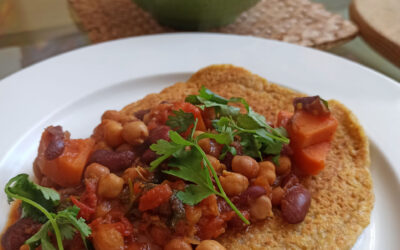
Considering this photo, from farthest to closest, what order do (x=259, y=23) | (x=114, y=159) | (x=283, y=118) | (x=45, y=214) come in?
(x=259, y=23)
(x=283, y=118)
(x=114, y=159)
(x=45, y=214)

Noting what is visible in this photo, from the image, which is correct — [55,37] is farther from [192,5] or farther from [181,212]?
[181,212]

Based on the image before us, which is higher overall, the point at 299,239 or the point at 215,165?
the point at 215,165

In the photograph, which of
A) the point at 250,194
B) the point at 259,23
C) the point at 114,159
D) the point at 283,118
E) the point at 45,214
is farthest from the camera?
the point at 259,23

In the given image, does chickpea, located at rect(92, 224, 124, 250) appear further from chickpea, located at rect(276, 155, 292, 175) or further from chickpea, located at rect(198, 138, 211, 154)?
chickpea, located at rect(276, 155, 292, 175)

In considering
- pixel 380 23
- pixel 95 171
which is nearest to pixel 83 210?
pixel 95 171

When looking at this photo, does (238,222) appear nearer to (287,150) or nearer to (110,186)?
(287,150)

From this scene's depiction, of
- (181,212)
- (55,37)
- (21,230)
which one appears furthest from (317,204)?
(55,37)
